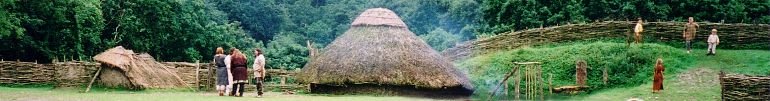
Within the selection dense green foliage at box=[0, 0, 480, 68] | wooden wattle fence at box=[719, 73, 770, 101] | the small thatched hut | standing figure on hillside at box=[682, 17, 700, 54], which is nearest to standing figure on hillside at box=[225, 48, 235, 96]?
the small thatched hut

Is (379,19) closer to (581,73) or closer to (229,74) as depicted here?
(581,73)

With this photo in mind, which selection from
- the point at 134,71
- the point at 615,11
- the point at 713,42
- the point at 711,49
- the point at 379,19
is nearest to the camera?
the point at 134,71

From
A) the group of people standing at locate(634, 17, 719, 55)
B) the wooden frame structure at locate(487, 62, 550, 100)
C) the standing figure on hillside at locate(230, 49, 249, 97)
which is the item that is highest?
the group of people standing at locate(634, 17, 719, 55)

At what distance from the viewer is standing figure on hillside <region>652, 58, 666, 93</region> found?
23062 mm

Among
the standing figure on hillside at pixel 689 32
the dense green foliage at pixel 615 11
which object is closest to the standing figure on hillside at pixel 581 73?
the standing figure on hillside at pixel 689 32

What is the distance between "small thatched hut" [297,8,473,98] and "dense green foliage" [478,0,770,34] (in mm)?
12615

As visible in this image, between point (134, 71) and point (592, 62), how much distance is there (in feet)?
35.9

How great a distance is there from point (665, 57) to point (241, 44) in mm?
34244

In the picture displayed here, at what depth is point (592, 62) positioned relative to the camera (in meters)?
27.2

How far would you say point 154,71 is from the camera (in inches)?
987

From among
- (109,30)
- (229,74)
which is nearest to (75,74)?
(229,74)

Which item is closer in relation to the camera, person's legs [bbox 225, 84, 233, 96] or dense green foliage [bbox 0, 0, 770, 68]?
person's legs [bbox 225, 84, 233, 96]

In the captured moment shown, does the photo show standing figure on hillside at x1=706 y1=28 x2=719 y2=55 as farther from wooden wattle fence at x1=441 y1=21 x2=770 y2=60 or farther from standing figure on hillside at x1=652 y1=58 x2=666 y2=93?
standing figure on hillside at x1=652 y1=58 x2=666 y2=93

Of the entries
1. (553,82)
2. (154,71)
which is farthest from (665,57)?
(154,71)
